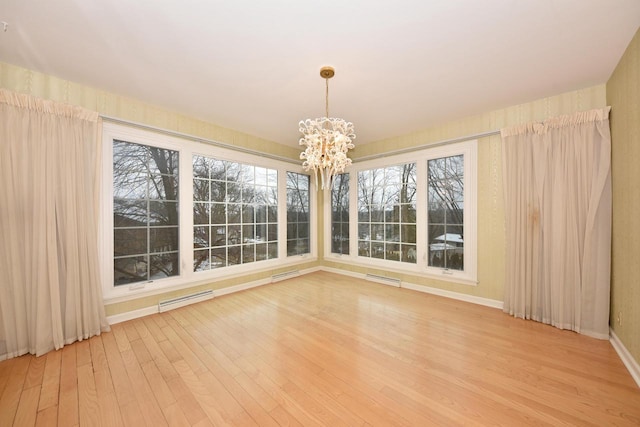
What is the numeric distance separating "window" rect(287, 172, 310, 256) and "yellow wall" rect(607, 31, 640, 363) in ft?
14.2

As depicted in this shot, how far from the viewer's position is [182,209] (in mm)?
3385

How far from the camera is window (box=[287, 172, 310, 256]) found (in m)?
4.91

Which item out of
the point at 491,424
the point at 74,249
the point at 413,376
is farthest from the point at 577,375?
the point at 74,249

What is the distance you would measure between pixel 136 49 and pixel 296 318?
315cm

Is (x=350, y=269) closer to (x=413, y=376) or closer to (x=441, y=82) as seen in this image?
(x=413, y=376)

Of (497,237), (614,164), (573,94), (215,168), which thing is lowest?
(497,237)

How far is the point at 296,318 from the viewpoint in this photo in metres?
2.96

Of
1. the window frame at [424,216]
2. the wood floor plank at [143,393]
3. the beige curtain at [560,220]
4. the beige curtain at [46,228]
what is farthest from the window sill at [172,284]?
the beige curtain at [560,220]

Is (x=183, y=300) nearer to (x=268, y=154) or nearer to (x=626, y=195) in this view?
(x=268, y=154)

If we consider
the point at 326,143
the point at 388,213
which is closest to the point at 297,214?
the point at 388,213

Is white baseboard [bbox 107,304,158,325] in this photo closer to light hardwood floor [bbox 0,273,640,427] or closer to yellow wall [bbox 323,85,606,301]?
light hardwood floor [bbox 0,273,640,427]

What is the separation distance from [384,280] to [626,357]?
8.99ft

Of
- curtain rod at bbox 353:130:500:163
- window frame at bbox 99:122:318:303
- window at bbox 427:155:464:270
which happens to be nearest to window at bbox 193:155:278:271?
window frame at bbox 99:122:318:303

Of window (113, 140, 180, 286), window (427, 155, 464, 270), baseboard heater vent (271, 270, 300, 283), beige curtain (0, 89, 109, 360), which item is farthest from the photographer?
baseboard heater vent (271, 270, 300, 283)
